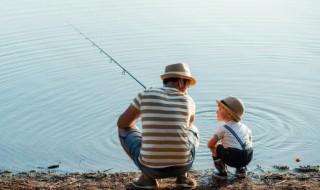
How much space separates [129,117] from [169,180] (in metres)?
0.82

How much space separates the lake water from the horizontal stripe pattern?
1.65 meters

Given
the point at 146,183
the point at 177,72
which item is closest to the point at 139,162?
the point at 146,183

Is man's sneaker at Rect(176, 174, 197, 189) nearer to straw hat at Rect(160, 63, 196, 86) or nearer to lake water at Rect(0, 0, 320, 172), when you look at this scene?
straw hat at Rect(160, 63, 196, 86)

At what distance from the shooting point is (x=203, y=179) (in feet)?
18.6

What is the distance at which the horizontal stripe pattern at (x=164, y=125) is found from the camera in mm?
4711

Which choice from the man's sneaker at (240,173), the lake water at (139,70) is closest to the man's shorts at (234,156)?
the man's sneaker at (240,173)

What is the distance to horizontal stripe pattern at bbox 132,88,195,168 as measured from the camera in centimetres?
471

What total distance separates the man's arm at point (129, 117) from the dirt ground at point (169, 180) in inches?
25.3

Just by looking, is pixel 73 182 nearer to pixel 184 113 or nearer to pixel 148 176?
pixel 148 176

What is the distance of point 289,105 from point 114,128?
7.84 feet

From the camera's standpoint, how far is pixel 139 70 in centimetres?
976

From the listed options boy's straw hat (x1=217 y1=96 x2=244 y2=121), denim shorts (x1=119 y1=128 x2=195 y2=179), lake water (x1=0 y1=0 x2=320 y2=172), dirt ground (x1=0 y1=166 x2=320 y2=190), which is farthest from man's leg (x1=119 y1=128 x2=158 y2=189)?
lake water (x1=0 y1=0 x2=320 y2=172)

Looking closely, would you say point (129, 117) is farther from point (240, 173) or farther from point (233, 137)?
point (240, 173)

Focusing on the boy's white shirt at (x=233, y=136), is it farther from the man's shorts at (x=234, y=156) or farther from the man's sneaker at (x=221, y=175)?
the man's sneaker at (x=221, y=175)
